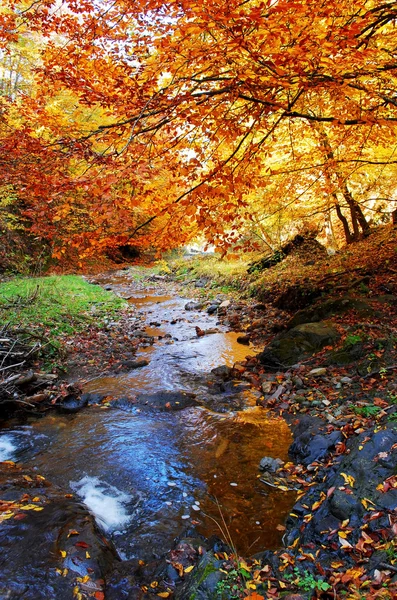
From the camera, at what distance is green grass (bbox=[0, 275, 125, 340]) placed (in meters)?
A: 8.97

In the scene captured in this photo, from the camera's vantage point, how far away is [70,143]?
15.4 feet

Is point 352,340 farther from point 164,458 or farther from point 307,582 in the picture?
point 307,582

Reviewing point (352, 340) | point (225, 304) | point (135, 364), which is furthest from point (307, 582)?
point (225, 304)

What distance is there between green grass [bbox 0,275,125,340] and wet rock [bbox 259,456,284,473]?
228 inches

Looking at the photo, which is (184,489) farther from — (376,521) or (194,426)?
(376,521)

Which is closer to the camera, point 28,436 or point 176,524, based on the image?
point 176,524

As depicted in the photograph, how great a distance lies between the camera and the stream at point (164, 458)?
12.0 feet

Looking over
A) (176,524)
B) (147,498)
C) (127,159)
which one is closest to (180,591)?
(176,524)

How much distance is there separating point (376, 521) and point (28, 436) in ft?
15.6

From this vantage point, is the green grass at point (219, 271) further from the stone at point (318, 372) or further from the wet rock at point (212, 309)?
the stone at point (318, 372)

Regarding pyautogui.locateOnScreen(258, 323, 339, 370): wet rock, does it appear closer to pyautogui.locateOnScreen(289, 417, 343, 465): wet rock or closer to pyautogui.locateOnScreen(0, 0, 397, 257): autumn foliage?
pyautogui.locateOnScreen(289, 417, 343, 465): wet rock

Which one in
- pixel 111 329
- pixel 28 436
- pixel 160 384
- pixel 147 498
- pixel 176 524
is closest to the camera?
pixel 176 524

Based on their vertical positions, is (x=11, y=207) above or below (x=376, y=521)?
above

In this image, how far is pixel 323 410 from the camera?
5.20 m
